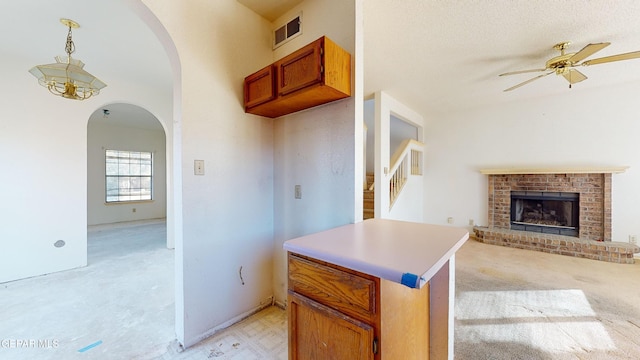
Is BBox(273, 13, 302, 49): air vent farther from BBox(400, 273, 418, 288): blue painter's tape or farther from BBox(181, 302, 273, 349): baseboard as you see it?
BBox(181, 302, 273, 349): baseboard

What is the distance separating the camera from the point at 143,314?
6.63 ft

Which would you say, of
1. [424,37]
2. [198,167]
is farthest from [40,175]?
[424,37]

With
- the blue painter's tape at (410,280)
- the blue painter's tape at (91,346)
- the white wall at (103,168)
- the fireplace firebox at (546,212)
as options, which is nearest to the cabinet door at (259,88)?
the blue painter's tape at (410,280)

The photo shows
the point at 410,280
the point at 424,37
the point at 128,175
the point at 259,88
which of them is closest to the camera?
the point at 410,280

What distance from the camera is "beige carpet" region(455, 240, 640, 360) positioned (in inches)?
63.9

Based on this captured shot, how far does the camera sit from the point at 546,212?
13.9ft

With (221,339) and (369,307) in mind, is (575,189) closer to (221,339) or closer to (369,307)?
(369,307)

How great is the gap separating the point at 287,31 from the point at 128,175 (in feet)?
22.0

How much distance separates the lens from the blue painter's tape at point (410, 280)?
2.19 ft

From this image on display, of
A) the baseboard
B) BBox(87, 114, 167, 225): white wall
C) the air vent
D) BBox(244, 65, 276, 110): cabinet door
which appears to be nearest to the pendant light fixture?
BBox(244, 65, 276, 110): cabinet door

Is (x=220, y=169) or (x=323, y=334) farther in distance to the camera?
(x=220, y=169)

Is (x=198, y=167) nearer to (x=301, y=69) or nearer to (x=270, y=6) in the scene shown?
(x=301, y=69)

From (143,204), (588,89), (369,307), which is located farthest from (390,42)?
(143,204)

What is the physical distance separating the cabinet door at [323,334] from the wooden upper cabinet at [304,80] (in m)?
1.17
